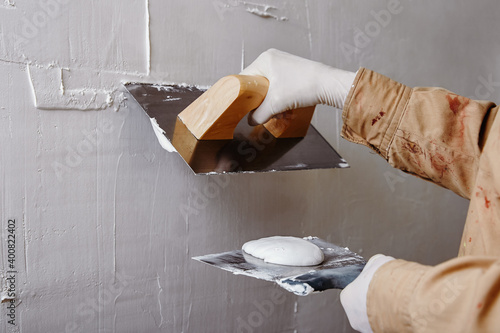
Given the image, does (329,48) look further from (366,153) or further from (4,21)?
(4,21)

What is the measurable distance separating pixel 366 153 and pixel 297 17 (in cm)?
61

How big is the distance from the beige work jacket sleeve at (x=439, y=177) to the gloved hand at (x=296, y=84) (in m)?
0.05

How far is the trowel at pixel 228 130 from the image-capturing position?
0.96 meters

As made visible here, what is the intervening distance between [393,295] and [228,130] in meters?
0.53

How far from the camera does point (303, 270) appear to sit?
91 cm

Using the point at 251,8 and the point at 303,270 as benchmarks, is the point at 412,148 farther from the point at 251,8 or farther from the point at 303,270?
the point at 251,8

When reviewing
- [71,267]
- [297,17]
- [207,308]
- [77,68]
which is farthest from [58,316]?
[297,17]

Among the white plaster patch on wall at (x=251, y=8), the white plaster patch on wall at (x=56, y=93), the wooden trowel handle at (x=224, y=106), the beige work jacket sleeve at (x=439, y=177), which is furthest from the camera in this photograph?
the white plaster patch on wall at (x=251, y=8)

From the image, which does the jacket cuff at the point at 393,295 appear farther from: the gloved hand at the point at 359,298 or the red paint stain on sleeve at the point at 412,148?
the red paint stain on sleeve at the point at 412,148

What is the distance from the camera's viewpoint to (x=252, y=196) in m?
1.44

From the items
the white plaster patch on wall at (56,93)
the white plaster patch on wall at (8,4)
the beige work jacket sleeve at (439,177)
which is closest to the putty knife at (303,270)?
the beige work jacket sleeve at (439,177)

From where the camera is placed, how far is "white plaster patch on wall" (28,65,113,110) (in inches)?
41.9

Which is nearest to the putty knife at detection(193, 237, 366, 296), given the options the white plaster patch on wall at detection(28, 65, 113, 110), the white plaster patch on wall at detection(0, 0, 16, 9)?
the white plaster patch on wall at detection(28, 65, 113, 110)

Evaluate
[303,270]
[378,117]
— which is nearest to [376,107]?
[378,117]
